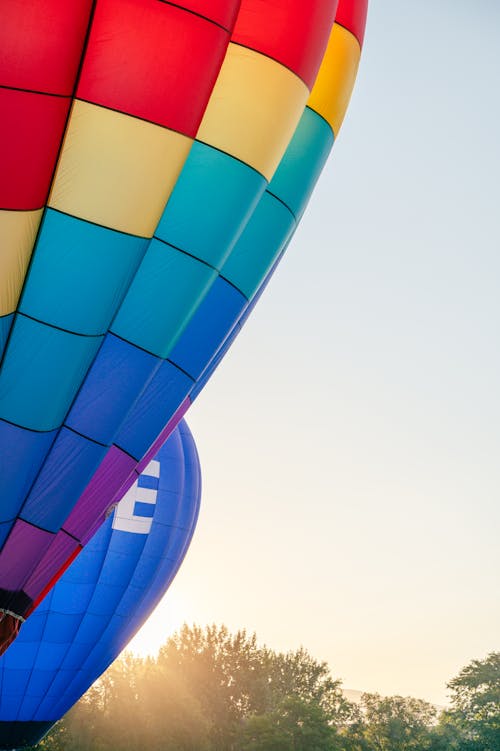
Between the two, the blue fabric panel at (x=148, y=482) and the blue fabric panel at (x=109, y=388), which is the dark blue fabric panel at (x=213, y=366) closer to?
the blue fabric panel at (x=109, y=388)

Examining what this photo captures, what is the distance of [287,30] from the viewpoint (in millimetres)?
5449

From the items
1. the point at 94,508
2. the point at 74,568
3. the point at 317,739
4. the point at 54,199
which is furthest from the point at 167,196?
the point at 317,739

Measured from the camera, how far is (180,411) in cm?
706

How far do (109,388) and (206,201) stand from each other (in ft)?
4.04

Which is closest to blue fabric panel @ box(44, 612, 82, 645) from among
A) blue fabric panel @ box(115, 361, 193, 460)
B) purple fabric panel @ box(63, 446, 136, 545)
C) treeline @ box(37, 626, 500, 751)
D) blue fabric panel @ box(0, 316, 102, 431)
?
purple fabric panel @ box(63, 446, 136, 545)

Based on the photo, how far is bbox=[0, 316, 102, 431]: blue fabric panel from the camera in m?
5.05

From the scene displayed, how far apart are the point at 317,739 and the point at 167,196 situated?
3242cm

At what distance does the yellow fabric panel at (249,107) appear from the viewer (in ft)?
17.4

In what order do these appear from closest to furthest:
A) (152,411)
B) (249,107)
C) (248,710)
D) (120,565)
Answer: (249,107), (152,411), (120,565), (248,710)

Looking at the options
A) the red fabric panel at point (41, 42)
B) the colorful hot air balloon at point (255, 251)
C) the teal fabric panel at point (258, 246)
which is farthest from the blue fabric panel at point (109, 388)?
the red fabric panel at point (41, 42)

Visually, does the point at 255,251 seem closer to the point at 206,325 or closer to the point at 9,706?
the point at 206,325

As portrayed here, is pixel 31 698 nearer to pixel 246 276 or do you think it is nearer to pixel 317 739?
pixel 246 276

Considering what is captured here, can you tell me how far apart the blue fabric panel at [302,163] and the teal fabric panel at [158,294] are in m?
1.29

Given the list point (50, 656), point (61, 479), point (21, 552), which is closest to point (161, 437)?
point (61, 479)
